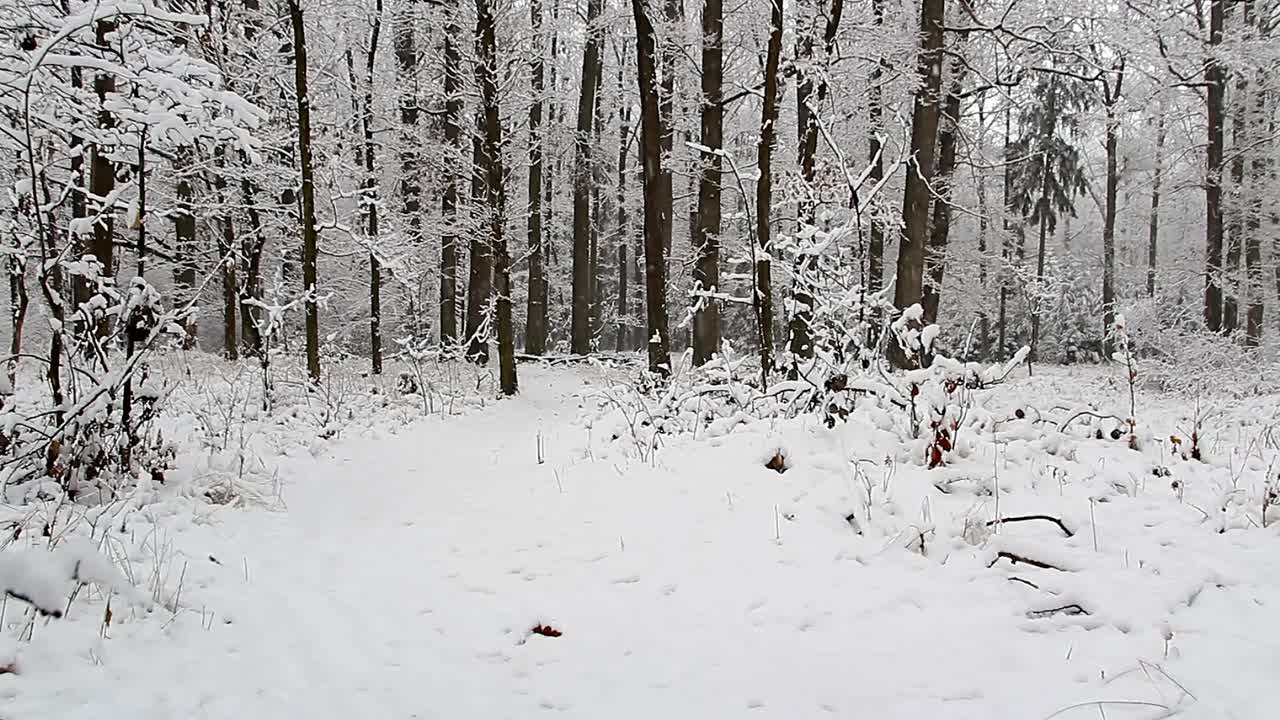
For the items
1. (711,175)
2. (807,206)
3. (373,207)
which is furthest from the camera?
(373,207)

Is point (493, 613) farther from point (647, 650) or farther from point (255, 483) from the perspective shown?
point (255, 483)

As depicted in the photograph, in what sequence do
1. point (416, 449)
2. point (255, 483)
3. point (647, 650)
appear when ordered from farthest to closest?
point (416, 449)
point (255, 483)
point (647, 650)

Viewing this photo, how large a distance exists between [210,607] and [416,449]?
4.47m

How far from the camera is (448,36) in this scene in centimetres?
1205

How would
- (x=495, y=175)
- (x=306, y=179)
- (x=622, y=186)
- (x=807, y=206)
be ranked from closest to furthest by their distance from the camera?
(x=807, y=206), (x=306, y=179), (x=495, y=175), (x=622, y=186)

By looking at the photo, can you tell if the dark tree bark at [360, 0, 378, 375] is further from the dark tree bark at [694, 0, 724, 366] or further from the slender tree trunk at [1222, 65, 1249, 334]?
the slender tree trunk at [1222, 65, 1249, 334]

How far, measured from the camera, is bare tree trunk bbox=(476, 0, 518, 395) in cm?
1129

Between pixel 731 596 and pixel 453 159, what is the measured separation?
13.0 meters

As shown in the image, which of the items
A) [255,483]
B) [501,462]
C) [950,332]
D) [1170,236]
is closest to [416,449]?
[501,462]

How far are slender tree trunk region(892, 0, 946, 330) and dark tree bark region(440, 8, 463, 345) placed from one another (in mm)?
7701

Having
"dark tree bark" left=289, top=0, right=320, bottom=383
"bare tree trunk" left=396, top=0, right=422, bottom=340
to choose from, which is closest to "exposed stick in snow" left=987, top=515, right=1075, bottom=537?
"dark tree bark" left=289, top=0, right=320, bottom=383

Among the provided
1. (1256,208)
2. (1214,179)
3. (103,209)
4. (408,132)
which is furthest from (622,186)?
(103,209)

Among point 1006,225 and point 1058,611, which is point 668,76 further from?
point 1006,225

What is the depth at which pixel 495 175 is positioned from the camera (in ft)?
38.6
